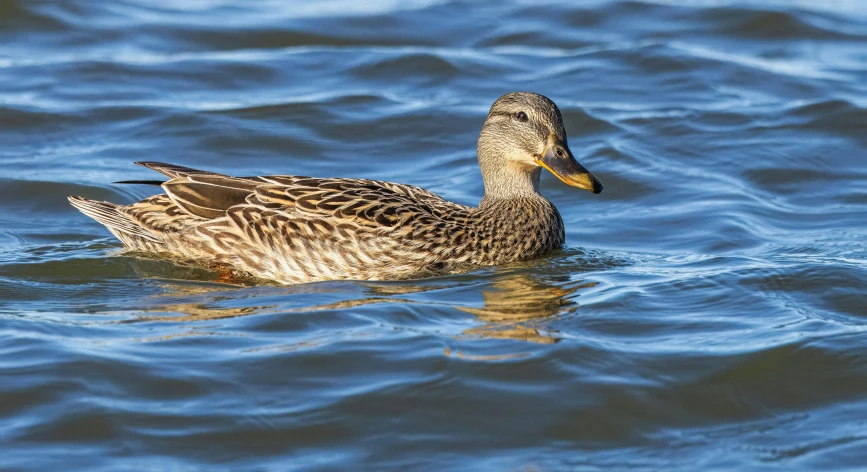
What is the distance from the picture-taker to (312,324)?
27.4 ft

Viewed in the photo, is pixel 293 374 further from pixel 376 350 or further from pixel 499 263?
pixel 499 263

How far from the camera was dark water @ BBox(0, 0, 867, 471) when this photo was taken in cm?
693

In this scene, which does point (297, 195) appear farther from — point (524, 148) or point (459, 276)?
point (524, 148)

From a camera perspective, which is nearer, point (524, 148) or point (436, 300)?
point (436, 300)

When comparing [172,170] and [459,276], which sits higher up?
[172,170]

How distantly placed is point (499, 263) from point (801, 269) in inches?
88.8

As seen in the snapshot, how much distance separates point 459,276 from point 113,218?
9.36ft

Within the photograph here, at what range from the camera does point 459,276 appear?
31.3 feet

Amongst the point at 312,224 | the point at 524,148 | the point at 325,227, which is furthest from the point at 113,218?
the point at 524,148

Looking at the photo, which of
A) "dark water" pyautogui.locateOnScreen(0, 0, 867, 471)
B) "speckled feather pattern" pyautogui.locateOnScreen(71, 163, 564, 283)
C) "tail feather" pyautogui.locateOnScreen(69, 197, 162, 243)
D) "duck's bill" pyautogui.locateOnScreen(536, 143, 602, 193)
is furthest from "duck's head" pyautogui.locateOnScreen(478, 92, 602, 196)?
"tail feather" pyautogui.locateOnScreen(69, 197, 162, 243)

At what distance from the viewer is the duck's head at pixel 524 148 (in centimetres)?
984

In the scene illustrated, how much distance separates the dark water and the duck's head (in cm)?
73

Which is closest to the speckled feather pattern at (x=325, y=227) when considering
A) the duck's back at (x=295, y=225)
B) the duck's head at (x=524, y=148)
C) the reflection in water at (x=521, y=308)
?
the duck's back at (x=295, y=225)

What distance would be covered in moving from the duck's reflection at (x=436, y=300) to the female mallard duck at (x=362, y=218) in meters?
0.24
